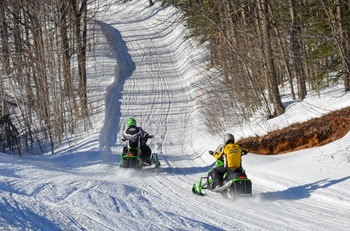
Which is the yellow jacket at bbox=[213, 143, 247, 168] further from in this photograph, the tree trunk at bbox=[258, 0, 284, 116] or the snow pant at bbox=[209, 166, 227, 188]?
the tree trunk at bbox=[258, 0, 284, 116]

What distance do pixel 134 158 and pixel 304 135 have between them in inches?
196

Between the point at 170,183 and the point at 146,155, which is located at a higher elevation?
the point at 146,155

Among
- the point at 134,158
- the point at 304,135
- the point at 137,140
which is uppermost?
the point at 137,140

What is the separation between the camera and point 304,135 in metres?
17.0

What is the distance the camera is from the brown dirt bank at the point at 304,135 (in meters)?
16.8

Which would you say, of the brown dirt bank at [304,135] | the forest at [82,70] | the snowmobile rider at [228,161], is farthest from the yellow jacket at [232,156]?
the forest at [82,70]

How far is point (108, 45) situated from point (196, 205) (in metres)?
32.7

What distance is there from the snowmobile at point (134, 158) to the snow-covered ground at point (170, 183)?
0.25 meters

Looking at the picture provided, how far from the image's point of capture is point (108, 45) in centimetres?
4309

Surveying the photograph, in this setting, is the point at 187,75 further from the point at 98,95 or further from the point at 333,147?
the point at 333,147

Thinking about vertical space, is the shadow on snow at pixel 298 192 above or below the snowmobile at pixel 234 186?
below

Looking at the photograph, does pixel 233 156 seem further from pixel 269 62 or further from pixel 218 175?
pixel 269 62

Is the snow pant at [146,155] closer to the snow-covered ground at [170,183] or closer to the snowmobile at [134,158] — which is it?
the snowmobile at [134,158]

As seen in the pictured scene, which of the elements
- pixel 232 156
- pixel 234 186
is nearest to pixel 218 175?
pixel 232 156
